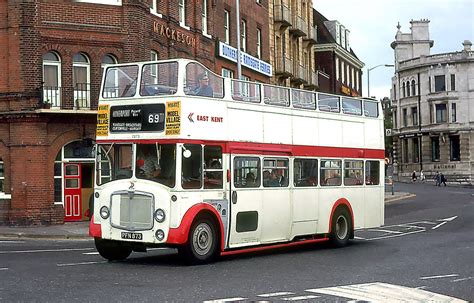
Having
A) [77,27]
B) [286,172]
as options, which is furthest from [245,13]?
[286,172]

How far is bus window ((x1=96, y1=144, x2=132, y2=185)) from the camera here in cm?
1438

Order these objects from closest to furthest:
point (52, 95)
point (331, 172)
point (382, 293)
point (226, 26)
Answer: point (382, 293)
point (331, 172)
point (52, 95)
point (226, 26)

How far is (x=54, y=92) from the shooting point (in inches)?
1121

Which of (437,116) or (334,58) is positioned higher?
(334,58)

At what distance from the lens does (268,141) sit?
54.0 ft

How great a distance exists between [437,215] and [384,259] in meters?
19.2

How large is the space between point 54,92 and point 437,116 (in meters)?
77.6

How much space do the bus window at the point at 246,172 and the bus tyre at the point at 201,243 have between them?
124 centimetres

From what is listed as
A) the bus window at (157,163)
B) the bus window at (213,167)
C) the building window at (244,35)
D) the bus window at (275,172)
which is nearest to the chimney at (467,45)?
the building window at (244,35)

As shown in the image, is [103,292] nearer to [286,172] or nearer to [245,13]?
[286,172]

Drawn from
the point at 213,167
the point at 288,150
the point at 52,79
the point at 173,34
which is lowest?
the point at 213,167

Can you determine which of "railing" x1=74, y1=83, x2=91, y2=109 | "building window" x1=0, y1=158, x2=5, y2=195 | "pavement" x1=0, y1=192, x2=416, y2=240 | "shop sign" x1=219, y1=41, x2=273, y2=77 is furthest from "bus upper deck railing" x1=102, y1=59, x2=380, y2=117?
"shop sign" x1=219, y1=41, x2=273, y2=77

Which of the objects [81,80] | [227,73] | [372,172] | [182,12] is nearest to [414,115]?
[227,73]

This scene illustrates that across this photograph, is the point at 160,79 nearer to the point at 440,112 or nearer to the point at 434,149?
the point at 434,149
